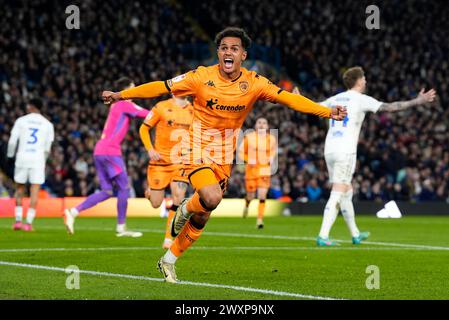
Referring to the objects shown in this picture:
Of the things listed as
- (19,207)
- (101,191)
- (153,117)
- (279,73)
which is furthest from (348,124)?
(279,73)

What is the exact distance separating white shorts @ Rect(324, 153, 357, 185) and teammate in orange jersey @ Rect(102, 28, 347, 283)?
490 centimetres

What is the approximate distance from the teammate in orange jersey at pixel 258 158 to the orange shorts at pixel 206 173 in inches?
449

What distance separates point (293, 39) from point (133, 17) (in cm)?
666

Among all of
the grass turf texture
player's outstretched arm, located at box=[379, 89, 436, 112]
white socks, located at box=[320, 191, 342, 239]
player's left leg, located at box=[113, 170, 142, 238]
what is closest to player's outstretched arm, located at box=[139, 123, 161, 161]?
the grass turf texture

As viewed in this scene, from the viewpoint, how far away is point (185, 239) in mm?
9320

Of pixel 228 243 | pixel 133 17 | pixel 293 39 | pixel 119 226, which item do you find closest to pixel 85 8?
pixel 133 17

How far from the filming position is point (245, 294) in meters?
8.01

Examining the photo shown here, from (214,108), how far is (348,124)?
527 centimetres

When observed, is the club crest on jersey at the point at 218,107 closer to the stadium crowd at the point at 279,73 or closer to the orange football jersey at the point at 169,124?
the orange football jersey at the point at 169,124

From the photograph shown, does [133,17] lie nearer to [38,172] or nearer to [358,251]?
[38,172]

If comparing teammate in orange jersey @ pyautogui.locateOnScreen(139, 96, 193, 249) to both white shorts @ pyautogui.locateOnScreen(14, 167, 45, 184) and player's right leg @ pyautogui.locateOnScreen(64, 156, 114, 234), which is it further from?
white shorts @ pyautogui.locateOnScreen(14, 167, 45, 184)

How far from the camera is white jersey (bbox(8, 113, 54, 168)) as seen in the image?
59.7 feet

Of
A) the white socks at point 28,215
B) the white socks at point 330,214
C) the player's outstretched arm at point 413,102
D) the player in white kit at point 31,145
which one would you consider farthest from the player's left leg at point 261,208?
the player's outstretched arm at point 413,102

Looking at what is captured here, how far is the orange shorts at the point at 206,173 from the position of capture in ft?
30.2
